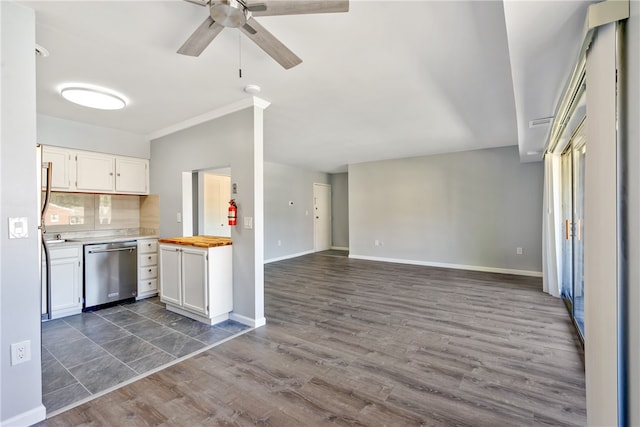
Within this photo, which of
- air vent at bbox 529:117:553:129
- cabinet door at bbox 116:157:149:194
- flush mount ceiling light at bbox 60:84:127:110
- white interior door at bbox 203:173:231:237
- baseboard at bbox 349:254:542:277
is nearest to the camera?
flush mount ceiling light at bbox 60:84:127:110

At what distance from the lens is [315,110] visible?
3.43 meters

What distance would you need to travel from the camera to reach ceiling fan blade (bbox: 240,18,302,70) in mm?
1574

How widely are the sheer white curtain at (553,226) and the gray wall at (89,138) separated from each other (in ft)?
19.8

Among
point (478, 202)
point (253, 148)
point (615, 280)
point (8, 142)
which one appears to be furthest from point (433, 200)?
point (8, 142)

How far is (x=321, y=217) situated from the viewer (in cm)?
860

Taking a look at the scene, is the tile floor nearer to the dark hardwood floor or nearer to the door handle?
the dark hardwood floor

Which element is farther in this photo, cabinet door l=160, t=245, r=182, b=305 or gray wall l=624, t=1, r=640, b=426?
cabinet door l=160, t=245, r=182, b=305

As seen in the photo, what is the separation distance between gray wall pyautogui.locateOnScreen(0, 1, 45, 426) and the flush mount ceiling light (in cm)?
113

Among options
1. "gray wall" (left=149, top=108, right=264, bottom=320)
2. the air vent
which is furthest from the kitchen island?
the air vent

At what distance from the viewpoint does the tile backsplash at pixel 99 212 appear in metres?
3.87

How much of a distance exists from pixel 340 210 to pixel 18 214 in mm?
7564

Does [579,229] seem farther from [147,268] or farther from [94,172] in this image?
[94,172]

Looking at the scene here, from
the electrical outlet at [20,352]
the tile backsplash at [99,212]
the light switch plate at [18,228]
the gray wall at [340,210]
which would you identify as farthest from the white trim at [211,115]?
the gray wall at [340,210]

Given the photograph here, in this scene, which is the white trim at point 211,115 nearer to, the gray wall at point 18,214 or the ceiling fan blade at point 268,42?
the ceiling fan blade at point 268,42
